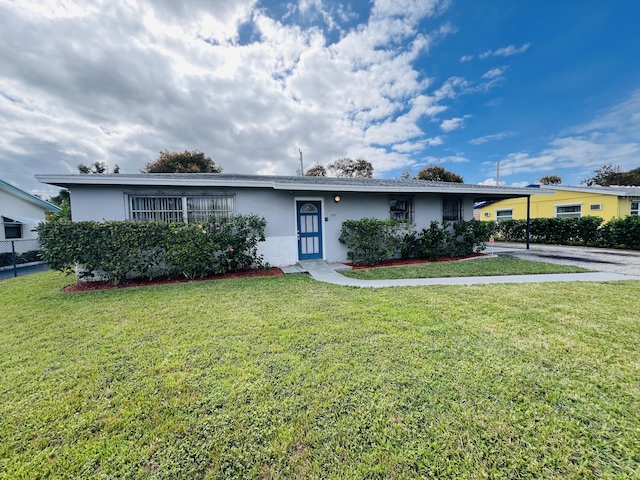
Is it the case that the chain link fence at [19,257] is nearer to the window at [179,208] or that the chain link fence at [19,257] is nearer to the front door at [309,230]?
the window at [179,208]

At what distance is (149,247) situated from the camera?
667 cm

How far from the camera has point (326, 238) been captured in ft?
29.7

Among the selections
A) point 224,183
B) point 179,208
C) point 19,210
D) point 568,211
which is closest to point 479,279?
point 224,183

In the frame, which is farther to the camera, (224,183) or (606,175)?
(606,175)

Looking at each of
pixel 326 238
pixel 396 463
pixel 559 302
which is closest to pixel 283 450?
pixel 396 463

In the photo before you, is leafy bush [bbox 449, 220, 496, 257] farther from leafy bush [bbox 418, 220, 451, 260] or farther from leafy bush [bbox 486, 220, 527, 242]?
leafy bush [bbox 486, 220, 527, 242]

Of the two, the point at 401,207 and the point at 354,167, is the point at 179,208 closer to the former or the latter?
the point at 401,207

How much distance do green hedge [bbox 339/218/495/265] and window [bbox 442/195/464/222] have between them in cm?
51

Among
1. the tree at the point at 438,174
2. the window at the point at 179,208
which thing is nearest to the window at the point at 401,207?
the window at the point at 179,208

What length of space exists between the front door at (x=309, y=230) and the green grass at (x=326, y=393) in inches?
186

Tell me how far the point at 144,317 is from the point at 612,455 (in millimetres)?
5403

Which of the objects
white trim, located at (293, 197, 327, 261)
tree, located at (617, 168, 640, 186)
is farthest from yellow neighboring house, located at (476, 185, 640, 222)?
tree, located at (617, 168, 640, 186)

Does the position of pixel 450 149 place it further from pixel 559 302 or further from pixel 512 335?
pixel 512 335

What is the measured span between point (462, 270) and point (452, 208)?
4291 mm
